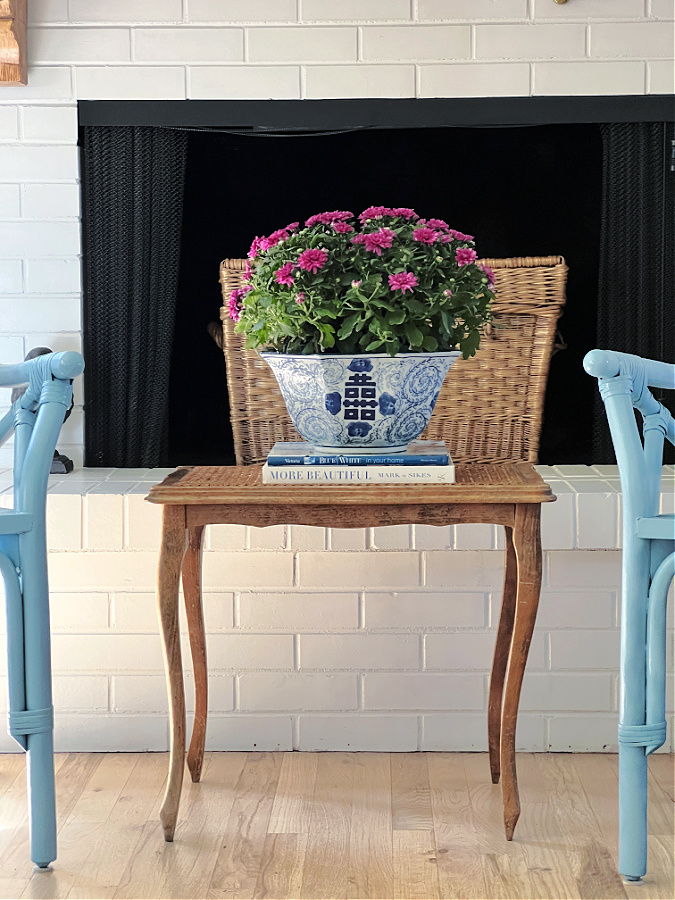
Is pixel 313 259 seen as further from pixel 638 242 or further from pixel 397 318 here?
pixel 638 242

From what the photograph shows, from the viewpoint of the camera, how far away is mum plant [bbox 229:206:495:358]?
5.06 feet

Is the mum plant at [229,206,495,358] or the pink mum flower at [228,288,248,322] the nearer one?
the mum plant at [229,206,495,358]

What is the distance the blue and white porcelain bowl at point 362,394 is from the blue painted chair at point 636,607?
27cm

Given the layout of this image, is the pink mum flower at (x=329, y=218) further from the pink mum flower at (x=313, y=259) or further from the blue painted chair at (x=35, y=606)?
the blue painted chair at (x=35, y=606)

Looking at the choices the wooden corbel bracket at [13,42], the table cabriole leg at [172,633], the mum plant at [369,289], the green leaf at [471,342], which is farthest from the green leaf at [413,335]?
the wooden corbel bracket at [13,42]

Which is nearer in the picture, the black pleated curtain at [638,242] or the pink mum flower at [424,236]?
the pink mum flower at [424,236]

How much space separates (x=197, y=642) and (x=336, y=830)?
17.0 inches

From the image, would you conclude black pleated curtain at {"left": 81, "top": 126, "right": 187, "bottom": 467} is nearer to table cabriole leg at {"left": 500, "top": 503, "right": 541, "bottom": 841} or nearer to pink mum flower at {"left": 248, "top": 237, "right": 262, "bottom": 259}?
pink mum flower at {"left": 248, "top": 237, "right": 262, "bottom": 259}

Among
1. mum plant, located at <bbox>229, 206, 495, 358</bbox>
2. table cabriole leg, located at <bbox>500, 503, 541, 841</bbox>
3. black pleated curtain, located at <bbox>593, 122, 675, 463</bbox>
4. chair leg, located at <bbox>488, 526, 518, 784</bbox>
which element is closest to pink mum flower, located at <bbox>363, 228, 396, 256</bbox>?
mum plant, located at <bbox>229, 206, 495, 358</bbox>

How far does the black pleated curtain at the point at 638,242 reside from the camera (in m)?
2.27

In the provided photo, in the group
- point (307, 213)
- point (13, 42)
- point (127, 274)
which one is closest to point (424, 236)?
point (307, 213)

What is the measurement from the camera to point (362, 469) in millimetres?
1579

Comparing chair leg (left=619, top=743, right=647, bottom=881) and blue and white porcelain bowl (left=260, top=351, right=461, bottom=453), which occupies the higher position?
blue and white porcelain bowl (left=260, top=351, right=461, bottom=453)

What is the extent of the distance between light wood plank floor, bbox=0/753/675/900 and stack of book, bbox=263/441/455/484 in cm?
59
